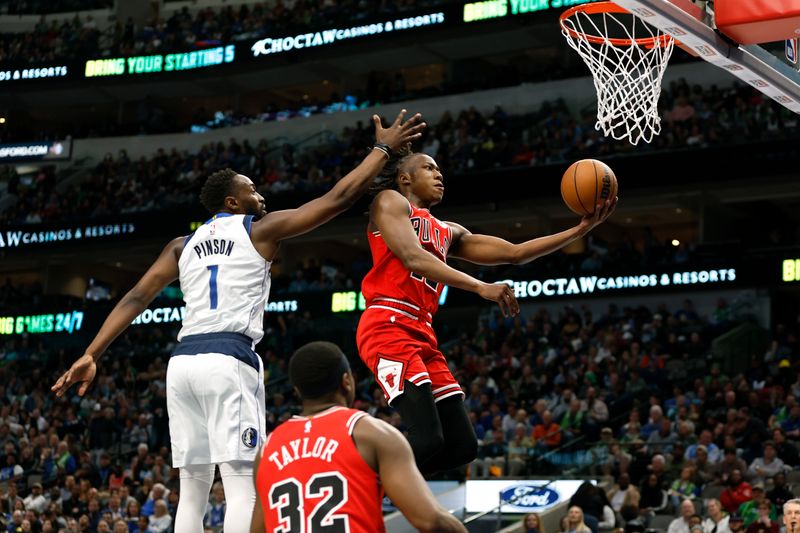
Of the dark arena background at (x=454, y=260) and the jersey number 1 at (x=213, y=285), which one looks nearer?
the jersey number 1 at (x=213, y=285)

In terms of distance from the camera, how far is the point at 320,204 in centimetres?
550

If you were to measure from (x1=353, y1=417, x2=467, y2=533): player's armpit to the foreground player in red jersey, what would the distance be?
1.56 metres

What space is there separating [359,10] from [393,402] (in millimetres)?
28588

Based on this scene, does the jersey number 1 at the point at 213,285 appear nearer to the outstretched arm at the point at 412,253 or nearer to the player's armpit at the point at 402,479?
the outstretched arm at the point at 412,253

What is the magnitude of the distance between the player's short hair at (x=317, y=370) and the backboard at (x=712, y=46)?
14.3ft

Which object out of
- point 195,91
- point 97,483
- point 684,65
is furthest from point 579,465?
point 195,91

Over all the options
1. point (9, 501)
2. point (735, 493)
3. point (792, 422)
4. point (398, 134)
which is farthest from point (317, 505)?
point (9, 501)

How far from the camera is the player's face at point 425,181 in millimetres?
6324

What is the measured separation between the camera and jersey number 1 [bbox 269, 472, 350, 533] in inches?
157

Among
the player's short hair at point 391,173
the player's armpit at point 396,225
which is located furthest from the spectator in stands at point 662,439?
the player's armpit at point 396,225

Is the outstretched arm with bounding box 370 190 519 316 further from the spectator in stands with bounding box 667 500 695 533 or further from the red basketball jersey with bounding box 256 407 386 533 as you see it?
the spectator in stands with bounding box 667 500 695 533

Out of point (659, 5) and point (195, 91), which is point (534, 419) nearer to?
point (659, 5)

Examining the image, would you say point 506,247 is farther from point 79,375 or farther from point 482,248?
point 79,375

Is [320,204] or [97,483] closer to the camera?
[320,204]
